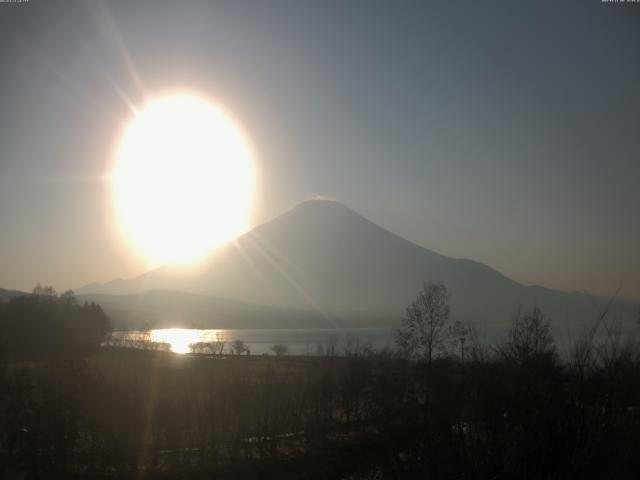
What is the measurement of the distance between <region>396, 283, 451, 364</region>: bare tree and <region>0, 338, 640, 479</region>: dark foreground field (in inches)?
86.7

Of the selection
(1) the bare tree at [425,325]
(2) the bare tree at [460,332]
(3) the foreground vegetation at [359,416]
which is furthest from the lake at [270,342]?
(3) the foreground vegetation at [359,416]

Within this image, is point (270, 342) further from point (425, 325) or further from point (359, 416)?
point (359, 416)

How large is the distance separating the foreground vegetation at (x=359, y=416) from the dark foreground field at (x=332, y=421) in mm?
18

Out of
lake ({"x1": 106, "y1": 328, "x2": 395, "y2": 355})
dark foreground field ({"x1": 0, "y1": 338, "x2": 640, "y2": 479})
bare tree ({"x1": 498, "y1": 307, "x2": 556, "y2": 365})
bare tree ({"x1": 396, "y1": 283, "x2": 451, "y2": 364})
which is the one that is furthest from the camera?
lake ({"x1": 106, "y1": 328, "x2": 395, "y2": 355})

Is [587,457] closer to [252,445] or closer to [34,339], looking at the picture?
[252,445]

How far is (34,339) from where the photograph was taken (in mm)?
36312

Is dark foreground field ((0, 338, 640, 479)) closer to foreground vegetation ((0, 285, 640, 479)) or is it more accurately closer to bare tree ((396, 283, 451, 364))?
foreground vegetation ((0, 285, 640, 479))

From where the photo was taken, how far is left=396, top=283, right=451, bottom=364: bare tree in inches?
1084

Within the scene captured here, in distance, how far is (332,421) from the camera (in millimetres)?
19281

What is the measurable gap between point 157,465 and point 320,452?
500 cm

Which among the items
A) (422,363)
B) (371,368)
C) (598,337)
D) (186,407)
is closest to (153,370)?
(186,407)

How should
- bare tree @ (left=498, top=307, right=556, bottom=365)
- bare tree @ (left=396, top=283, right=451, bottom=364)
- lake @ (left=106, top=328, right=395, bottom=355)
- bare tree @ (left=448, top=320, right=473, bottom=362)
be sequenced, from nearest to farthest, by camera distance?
1. bare tree @ (left=498, top=307, right=556, bottom=365)
2. bare tree @ (left=448, top=320, right=473, bottom=362)
3. bare tree @ (left=396, top=283, right=451, bottom=364)
4. lake @ (left=106, top=328, right=395, bottom=355)

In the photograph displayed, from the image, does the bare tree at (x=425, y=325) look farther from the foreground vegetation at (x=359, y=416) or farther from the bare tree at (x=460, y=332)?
the bare tree at (x=460, y=332)

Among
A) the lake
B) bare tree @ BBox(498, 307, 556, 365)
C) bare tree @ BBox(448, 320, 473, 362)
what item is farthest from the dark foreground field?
the lake
